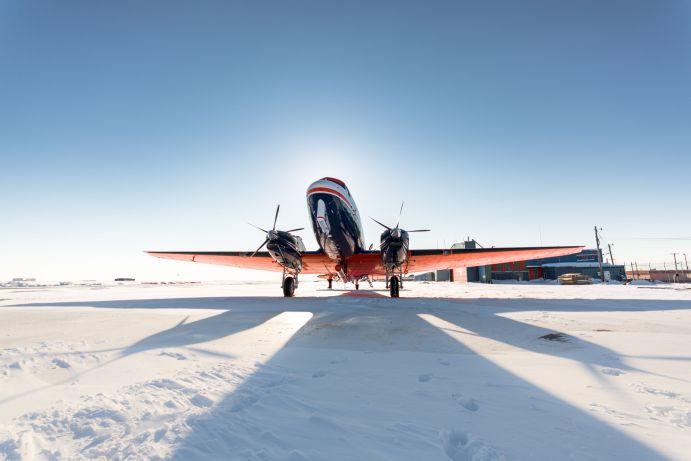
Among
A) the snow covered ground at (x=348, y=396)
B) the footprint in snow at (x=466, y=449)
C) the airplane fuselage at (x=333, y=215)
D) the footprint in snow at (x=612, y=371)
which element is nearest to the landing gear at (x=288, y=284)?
the airplane fuselage at (x=333, y=215)

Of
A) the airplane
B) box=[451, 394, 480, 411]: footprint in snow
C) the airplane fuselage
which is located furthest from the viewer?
the airplane fuselage

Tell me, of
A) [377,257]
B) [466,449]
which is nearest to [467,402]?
[466,449]

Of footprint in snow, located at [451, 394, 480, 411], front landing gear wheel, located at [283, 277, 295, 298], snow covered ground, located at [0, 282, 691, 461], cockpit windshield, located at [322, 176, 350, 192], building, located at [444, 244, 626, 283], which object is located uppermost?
cockpit windshield, located at [322, 176, 350, 192]

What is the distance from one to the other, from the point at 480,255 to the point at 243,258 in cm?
1622

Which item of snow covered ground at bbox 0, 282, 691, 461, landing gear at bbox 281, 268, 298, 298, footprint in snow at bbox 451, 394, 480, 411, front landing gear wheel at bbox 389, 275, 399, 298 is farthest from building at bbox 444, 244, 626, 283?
footprint in snow at bbox 451, 394, 480, 411

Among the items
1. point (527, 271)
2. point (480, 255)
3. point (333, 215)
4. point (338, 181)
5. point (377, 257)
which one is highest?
point (338, 181)

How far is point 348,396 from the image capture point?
10.9ft

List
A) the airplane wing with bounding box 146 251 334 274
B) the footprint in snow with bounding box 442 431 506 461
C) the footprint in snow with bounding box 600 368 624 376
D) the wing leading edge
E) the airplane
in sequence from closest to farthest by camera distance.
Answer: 1. the footprint in snow with bounding box 442 431 506 461
2. the footprint in snow with bounding box 600 368 624 376
3. the airplane
4. the wing leading edge
5. the airplane wing with bounding box 146 251 334 274

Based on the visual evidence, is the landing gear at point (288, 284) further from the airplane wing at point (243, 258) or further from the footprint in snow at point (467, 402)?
the footprint in snow at point (467, 402)

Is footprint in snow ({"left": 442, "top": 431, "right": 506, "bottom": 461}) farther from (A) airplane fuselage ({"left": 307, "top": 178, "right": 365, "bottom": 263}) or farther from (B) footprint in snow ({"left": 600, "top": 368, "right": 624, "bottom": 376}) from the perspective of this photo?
(A) airplane fuselage ({"left": 307, "top": 178, "right": 365, "bottom": 263})

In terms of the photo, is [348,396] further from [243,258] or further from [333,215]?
[243,258]

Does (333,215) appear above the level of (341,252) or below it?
above

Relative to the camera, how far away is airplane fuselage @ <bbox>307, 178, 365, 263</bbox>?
16953 millimetres

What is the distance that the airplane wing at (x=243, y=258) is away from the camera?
20.9 m
